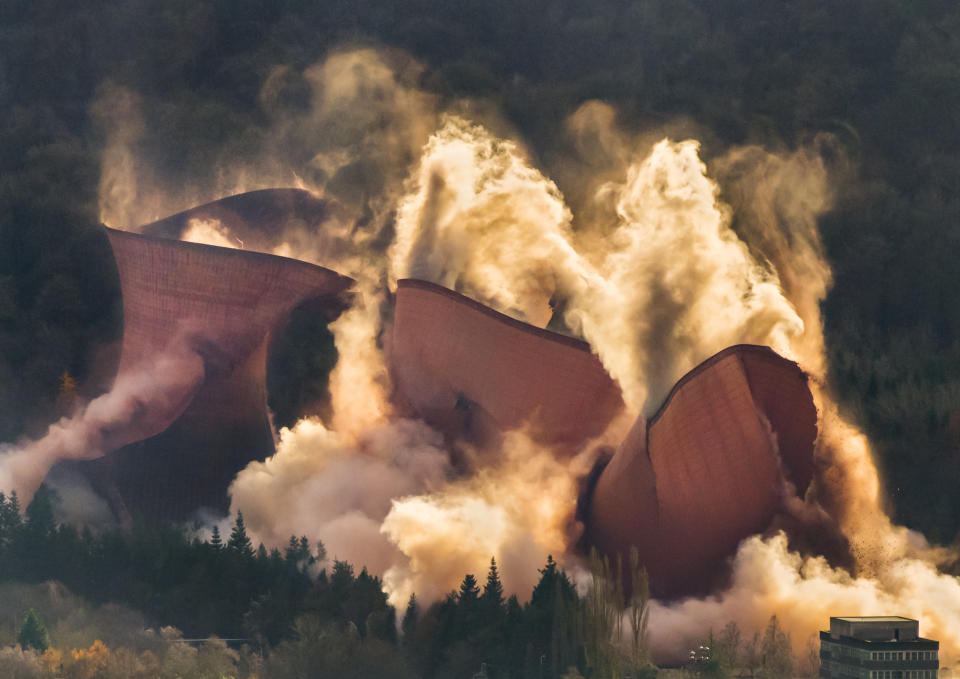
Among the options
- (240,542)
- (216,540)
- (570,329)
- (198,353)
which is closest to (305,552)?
(240,542)

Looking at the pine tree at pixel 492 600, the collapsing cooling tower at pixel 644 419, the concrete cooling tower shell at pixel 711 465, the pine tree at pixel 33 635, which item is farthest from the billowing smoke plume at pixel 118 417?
the concrete cooling tower shell at pixel 711 465

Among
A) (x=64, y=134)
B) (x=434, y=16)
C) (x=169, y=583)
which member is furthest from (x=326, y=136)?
(x=169, y=583)

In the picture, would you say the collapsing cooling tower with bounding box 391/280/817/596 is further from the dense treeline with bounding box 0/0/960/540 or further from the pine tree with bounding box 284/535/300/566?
the dense treeline with bounding box 0/0/960/540

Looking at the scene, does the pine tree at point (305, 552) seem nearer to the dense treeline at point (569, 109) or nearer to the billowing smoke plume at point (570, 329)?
the billowing smoke plume at point (570, 329)

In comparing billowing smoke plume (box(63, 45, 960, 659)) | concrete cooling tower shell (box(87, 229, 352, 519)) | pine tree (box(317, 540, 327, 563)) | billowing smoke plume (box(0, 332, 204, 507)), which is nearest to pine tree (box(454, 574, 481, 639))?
billowing smoke plume (box(63, 45, 960, 659))

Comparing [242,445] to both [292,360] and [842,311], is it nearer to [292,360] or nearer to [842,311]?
[292,360]

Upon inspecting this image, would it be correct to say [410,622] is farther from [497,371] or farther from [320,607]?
[497,371]
